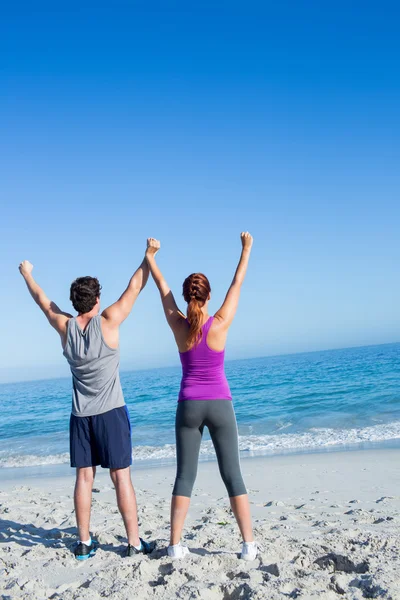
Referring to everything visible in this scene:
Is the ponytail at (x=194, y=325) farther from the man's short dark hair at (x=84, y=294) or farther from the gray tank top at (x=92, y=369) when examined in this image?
the man's short dark hair at (x=84, y=294)

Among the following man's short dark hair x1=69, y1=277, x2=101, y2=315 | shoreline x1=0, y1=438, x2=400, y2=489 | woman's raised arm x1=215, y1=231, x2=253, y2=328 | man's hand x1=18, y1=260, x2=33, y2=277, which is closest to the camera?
woman's raised arm x1=215, y1=231, x2=253, y2=328

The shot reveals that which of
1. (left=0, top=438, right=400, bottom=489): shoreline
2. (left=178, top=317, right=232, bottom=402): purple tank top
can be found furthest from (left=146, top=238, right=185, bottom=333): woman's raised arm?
(left=0, top=438, right=400, bottom=489): shoreline

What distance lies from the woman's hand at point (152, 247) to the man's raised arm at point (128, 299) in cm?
8

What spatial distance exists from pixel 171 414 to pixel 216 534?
49.3 ft

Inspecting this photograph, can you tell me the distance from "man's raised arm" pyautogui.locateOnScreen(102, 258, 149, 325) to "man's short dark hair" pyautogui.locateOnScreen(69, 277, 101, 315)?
0.14 metres

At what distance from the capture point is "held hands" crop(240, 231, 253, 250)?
4059 mm

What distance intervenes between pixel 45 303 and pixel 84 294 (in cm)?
43

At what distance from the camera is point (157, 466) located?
998cm

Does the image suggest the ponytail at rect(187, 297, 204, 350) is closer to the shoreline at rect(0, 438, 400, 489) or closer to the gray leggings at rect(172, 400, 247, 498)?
the gray leggings at rect(172, 400, 247, 498)

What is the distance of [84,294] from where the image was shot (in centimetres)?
395

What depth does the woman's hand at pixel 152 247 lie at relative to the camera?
4016 millimetres

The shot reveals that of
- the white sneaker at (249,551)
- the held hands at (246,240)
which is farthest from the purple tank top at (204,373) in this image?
the white sneaker at (249,551)

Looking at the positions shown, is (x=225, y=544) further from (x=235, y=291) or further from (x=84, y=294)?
(x=84, y=294)

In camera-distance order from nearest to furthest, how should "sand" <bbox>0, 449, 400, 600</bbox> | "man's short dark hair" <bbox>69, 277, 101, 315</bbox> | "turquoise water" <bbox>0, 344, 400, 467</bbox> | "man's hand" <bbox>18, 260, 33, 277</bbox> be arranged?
"sand" <bbox>0, 449, 400, 600</bbox>
"man's short dark hair" <bbox>69, 277, 101, 315</bbox>
"man's hand" <bbox>18, 260, 33, 277</bbox>
"turquoise water" <bbox>0, 344, 400, 467</bbox>
